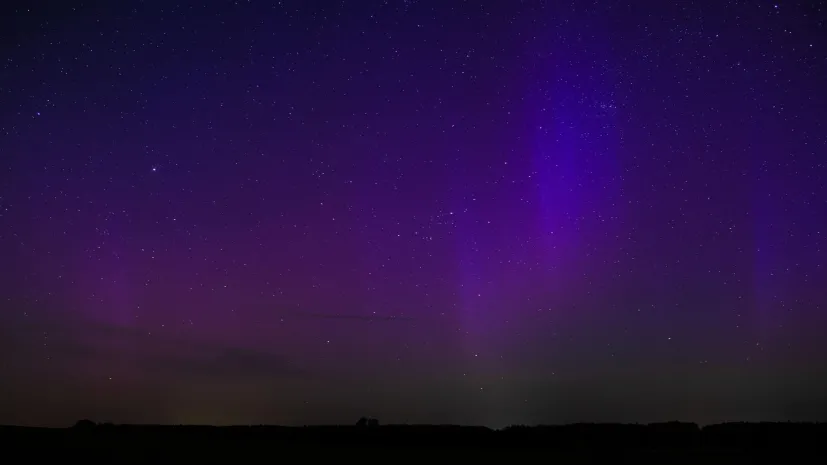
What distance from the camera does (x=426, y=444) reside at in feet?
54.4

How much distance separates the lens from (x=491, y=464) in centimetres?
1309

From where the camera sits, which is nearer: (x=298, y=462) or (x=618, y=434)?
(x=298, y=462)

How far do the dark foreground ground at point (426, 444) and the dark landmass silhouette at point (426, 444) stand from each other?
0.02m

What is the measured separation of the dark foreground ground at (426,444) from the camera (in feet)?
44.2

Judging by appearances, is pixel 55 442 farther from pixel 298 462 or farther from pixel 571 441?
pixel 571 441

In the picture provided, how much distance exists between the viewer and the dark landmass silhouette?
44.4ft

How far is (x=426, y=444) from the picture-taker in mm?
16594

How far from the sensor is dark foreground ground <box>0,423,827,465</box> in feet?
44.2

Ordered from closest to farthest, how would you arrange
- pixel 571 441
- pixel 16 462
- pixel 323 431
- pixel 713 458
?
pixel 16 462 → pixel 713 458 → pixel 571 441 → pixel 323 431

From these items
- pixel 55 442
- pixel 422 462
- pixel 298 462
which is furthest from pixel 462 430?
pixel 55 442

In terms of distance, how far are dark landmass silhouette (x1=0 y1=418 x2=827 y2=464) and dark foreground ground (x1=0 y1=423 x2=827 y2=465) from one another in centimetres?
2

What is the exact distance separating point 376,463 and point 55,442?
7.64 m

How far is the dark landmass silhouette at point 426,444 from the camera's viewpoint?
44.4ft

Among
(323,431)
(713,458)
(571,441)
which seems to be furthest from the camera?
(323,431)
